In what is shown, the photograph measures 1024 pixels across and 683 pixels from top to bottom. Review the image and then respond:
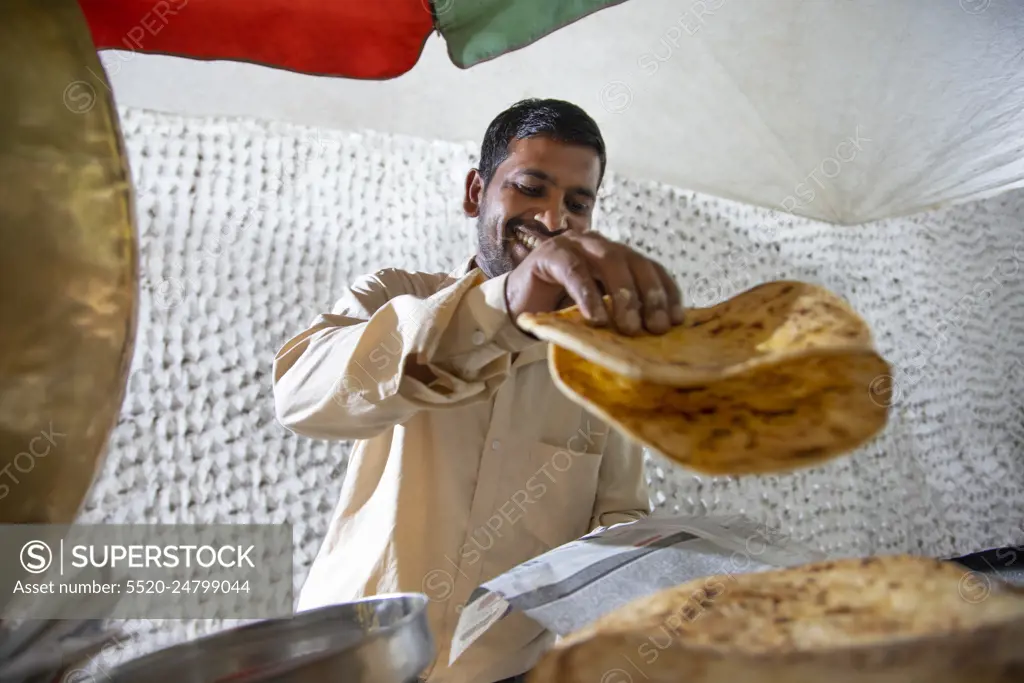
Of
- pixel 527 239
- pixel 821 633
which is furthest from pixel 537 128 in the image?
pixel 821 633

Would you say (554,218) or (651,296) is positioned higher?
(554,218)

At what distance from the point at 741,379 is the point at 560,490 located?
0.46m

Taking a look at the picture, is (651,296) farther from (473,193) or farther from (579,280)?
(473,193)

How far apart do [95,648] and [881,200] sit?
1.85 metres

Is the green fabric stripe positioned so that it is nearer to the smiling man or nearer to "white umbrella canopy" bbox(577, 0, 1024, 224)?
"white umbrella canopy" bbox(577, 0, 1024, 224)

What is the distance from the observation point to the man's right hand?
479 mm

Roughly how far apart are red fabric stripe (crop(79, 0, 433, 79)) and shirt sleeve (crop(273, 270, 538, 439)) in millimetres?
857

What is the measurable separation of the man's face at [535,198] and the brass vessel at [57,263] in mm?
732

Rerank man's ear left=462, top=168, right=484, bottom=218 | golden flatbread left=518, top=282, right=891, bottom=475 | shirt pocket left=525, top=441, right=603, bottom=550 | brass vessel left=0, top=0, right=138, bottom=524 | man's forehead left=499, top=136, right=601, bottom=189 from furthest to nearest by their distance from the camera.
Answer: man's ear left=462, top=168, right=484, bottom=218 < man's forehead left=499, top=136, right=601, bottom=189 < shirt pocket left=525, top=441, right=603, bottom=550 < golden flatbread left=518, top=282, right=891, bottom=475 < brass vessel left=0, top=0, right=138, bottom=524

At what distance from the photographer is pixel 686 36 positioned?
152 cm

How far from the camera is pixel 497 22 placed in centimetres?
138

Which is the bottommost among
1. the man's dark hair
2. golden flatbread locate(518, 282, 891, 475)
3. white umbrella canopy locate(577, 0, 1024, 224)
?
golden flatbread locate(518, 282, 891, 475)

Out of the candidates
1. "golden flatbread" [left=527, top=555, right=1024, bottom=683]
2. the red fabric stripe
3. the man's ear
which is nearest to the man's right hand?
"golden flatbread" [left=527, top=555, right=1024, bottom=683]

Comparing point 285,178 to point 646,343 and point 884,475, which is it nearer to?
point 646,343
